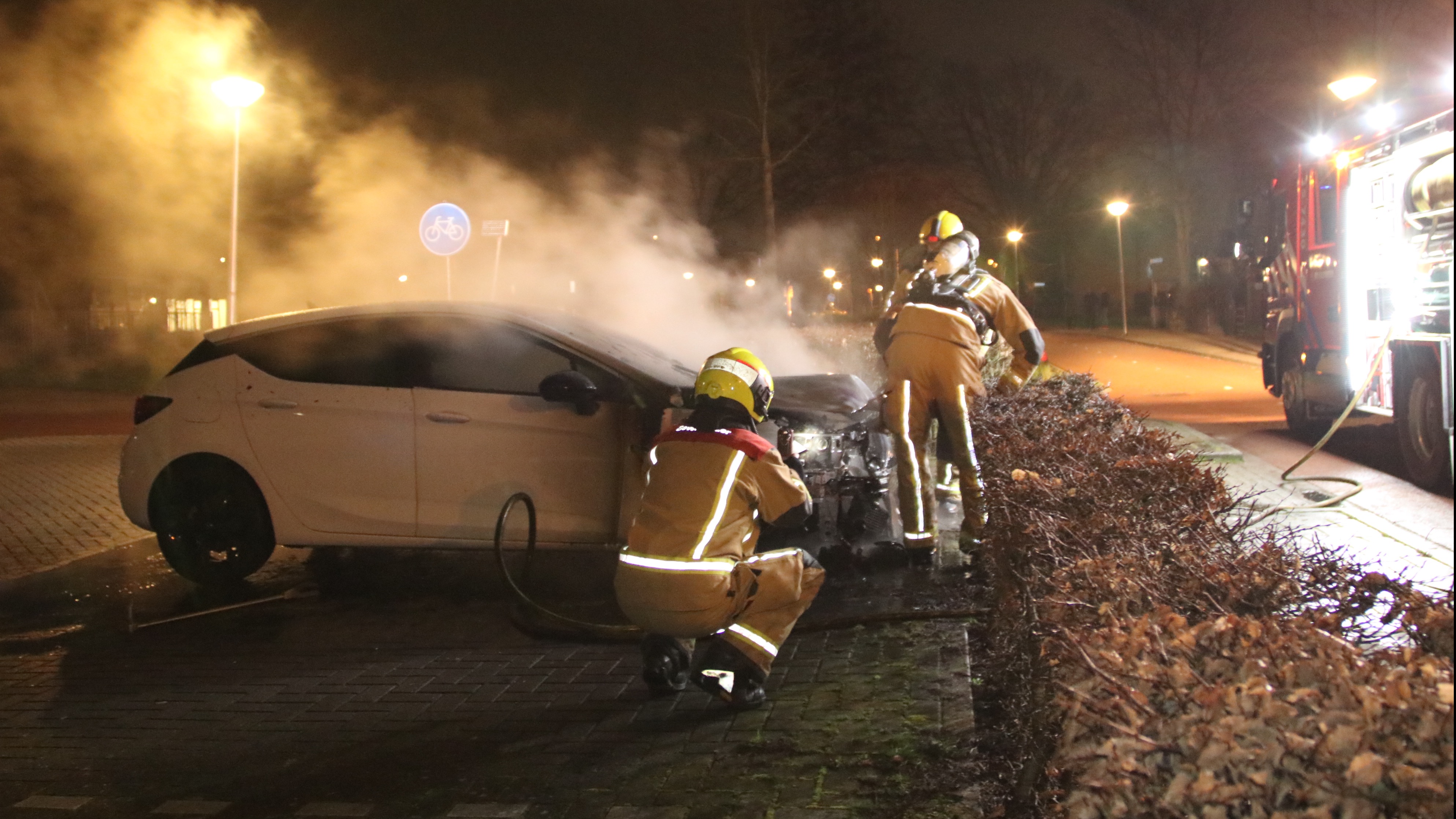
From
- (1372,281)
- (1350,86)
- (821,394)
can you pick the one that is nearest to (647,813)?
(821,394)

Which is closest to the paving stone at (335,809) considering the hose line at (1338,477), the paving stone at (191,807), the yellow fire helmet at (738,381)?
the paving stone at (191,807)

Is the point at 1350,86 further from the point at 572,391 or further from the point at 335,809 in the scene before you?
the point at 335,809

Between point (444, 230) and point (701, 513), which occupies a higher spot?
point (444, 230)

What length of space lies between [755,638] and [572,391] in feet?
6.68

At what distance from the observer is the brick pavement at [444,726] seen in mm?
3588

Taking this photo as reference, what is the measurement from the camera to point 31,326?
26109 millimetres

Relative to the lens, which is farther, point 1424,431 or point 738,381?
point 1424,431

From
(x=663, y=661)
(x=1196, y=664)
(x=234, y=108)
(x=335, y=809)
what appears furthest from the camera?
(x=234, y=108)

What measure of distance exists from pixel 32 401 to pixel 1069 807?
848 inches

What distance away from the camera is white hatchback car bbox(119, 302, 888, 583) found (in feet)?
19.6

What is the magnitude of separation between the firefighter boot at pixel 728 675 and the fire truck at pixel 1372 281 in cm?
475

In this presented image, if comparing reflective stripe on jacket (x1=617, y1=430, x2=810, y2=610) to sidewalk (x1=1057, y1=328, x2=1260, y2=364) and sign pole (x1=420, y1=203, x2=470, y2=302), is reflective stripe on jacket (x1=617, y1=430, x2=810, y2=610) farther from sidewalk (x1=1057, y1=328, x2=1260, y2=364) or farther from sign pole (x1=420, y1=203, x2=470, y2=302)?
sidewalk (x1=1057, y1=328, x2=1260, y2=364)

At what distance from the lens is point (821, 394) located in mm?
6980

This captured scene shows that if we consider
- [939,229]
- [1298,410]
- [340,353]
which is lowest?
[1298,410]
